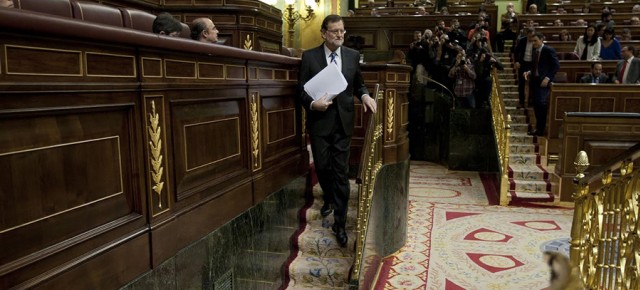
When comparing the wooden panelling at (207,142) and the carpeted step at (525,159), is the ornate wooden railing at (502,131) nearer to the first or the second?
the carpeted step at (525,159)

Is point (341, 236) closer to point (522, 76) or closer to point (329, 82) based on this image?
point (329, 82)

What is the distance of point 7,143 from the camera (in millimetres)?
1380

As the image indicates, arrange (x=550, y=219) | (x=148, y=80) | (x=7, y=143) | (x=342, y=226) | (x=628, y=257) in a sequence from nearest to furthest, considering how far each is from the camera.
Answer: (x=7, y=143) → (x=148, y=80) → (x=628, y=257) → (x=342, y=226) → (x=550, y=219)

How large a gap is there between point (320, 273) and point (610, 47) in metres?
7.36

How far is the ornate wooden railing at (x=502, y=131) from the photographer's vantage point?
6656mm

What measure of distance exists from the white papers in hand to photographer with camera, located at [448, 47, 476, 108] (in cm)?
565

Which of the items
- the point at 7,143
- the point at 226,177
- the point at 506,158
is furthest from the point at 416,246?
A: the point at 7,143

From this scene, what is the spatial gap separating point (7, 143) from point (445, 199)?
6144 millimetres

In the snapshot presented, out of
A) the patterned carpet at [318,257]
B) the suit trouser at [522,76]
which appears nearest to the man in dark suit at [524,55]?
the suit trouser at [522,76]

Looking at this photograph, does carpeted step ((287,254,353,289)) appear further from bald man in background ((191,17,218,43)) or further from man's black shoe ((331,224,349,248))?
bald man in background ((191,17,218,43))

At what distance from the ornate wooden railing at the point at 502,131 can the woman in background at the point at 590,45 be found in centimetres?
179

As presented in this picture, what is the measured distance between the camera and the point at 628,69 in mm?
7215

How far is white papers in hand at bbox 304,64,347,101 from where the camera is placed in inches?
121

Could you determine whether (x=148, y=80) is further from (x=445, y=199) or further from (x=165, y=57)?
(x=445, y=199)
